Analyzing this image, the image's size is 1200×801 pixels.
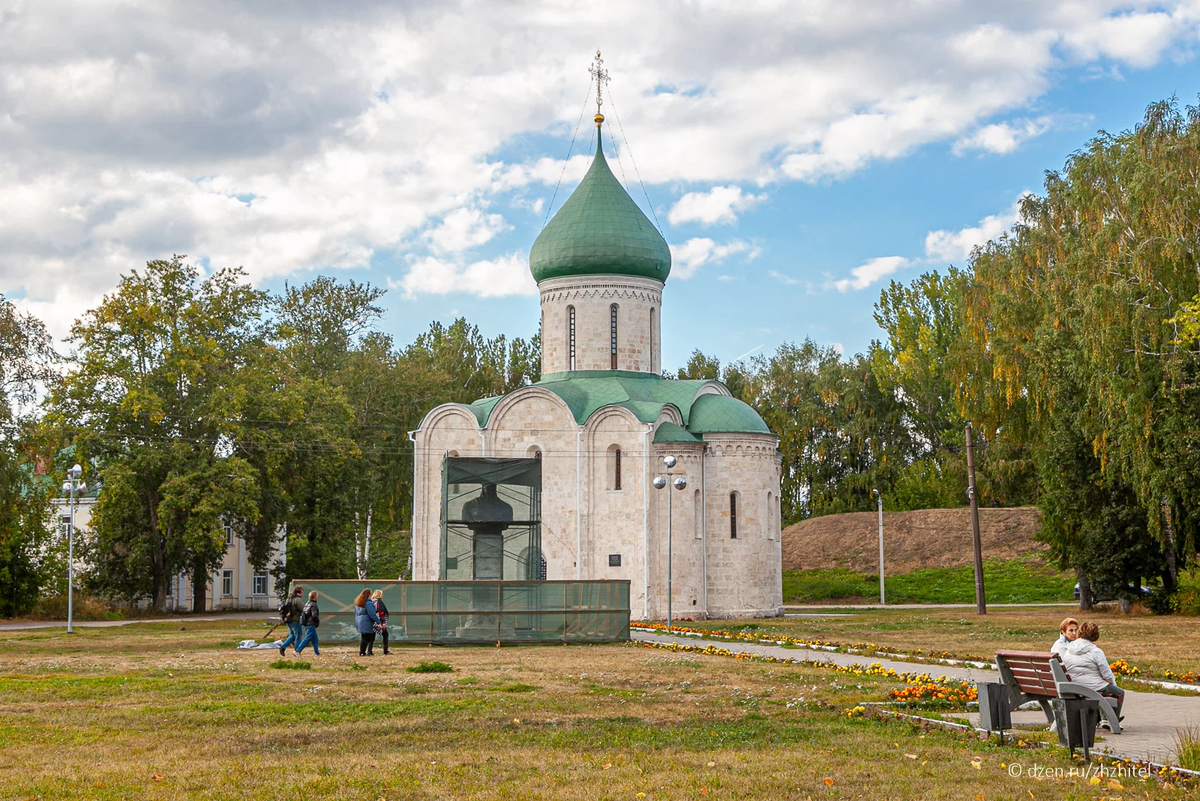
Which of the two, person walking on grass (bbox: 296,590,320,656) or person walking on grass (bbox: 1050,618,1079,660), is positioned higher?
person walking on grass (bbox: 1050,618,1079,660)

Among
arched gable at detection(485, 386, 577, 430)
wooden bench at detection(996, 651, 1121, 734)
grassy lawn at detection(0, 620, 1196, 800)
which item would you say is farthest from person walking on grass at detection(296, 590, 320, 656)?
arched gable at detection(485, 386, 577, 430)

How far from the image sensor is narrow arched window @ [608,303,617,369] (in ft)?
131

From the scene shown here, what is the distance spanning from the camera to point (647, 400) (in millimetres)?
38469

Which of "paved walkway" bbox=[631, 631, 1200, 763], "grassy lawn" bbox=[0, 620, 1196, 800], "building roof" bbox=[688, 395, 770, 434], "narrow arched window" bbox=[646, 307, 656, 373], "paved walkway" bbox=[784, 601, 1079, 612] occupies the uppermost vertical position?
"narrow arched window" bbox=[646, 307, 656, 373]

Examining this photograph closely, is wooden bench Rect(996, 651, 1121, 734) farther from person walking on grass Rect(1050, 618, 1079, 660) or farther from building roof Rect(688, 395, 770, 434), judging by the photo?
building roof Rect(688, 395, 770, 434)

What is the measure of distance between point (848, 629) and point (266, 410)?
22.0m

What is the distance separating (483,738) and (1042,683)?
4711mm

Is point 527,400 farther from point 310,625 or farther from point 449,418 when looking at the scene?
point 310,625

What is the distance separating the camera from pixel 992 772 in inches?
340

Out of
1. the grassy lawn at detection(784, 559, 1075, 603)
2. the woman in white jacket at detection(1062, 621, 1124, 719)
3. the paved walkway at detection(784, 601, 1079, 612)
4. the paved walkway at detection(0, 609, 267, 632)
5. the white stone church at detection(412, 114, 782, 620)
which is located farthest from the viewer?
the grassy lawn at detection(784, 559, 1075, 603)

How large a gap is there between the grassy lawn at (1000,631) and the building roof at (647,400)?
6.70 metres

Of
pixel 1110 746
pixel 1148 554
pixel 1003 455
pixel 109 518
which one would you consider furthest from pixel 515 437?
pixel 1110 746

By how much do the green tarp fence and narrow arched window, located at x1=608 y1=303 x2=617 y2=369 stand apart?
17.0 meters

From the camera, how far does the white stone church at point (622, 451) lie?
119ft
